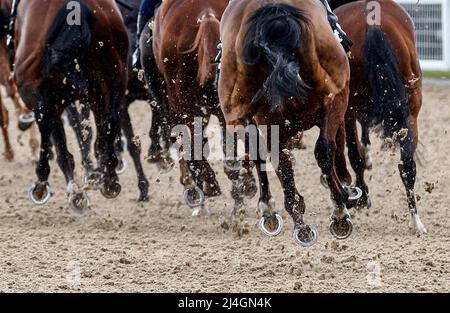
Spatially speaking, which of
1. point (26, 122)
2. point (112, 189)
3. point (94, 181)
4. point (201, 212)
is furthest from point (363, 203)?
point (26, 122)

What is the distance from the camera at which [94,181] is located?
8914 millimetres

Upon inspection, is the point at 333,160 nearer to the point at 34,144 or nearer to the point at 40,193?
the point at 40,193

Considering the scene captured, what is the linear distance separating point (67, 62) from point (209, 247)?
1.58m

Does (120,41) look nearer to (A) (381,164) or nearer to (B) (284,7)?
(B) (284,7)

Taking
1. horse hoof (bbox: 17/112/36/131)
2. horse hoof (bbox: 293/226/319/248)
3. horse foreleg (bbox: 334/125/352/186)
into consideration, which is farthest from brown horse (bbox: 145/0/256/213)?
horse hoof (bbox: 17/112/36/131)

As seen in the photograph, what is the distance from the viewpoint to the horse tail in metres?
7.84

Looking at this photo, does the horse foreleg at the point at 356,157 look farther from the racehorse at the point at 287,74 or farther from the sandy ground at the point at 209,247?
the racehorse at the point at 287,74

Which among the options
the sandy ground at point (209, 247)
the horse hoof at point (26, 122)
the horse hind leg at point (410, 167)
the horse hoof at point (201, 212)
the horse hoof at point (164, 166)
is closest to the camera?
the sandy ground at point (209, 247)

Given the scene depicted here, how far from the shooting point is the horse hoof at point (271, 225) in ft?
24.0

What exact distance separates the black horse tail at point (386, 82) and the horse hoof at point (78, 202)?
89.8 inches

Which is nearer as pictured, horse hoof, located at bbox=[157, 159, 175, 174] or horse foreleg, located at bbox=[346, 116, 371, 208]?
horse foreleg, located at bbox=[346, 116, 371, 208]

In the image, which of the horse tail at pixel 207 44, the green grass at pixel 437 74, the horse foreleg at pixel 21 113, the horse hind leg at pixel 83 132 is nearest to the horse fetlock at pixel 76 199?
the horse hind leg at pixel 83 132

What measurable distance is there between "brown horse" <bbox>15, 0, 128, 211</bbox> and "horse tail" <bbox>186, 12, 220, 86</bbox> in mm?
740

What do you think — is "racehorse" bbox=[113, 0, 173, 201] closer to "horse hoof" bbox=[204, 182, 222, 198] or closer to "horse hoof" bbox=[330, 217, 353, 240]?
"horse hoof" bbox=[204, 182, 222, 198]
